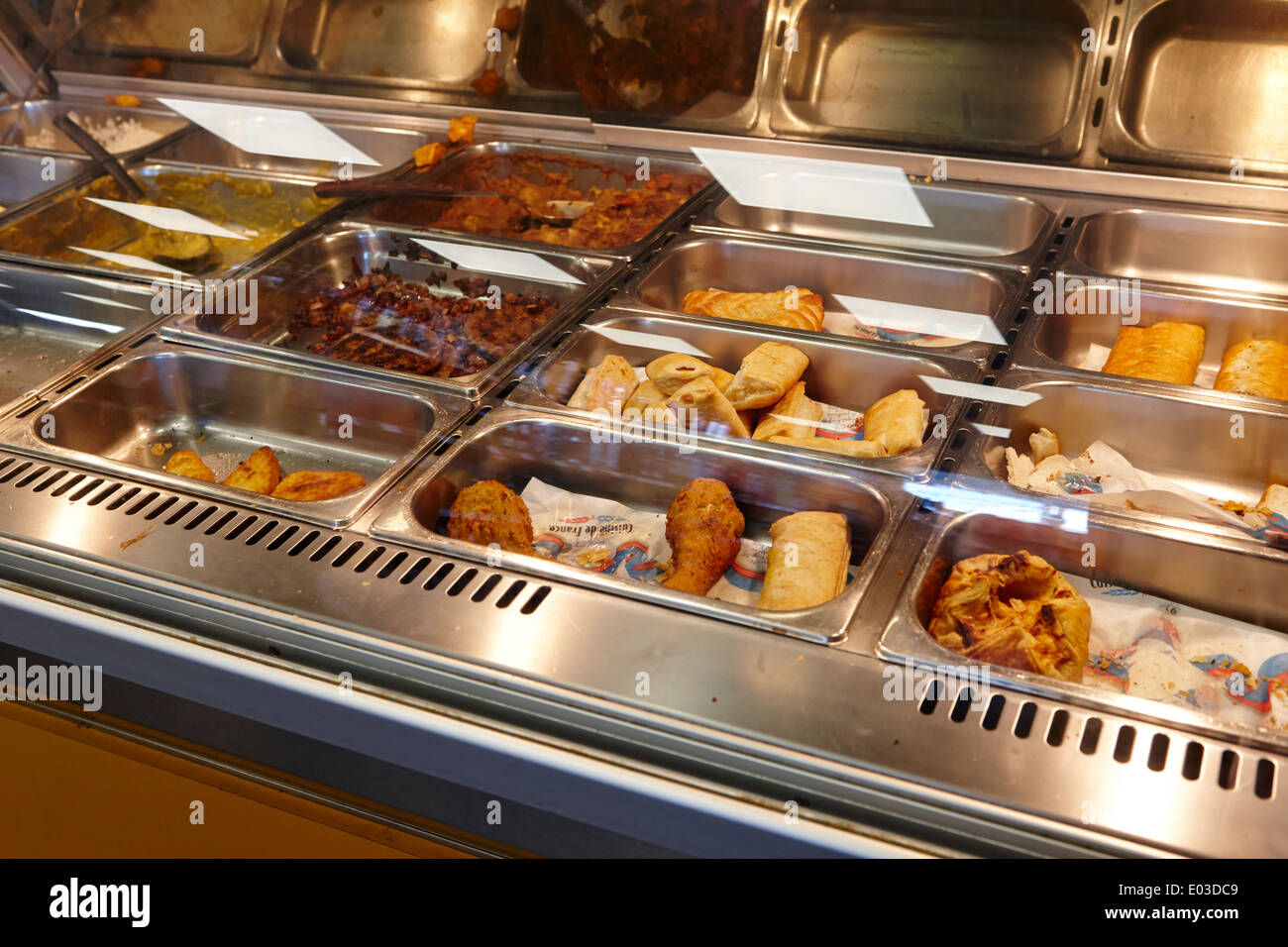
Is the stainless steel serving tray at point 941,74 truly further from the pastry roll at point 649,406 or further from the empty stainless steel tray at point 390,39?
the pastry roll at point 649,406

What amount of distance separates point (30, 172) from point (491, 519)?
84.1 inches

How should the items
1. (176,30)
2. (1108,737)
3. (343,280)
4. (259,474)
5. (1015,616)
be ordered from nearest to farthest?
(1108,737)
(1015,616)
(259,474)
(343,280)
(176,30)

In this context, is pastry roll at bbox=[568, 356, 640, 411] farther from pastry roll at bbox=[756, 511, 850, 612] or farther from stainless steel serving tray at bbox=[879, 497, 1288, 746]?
stainless steel serving tray at bbox=[879, 497, 1288, 746]

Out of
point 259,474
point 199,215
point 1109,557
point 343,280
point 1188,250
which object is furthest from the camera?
point 199,215

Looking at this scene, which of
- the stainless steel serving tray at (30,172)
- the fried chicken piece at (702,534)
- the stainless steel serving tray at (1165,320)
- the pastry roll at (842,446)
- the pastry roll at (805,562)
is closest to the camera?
the pastry roll at (805,562)

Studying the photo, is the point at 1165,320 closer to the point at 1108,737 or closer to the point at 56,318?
the point at 1108,737

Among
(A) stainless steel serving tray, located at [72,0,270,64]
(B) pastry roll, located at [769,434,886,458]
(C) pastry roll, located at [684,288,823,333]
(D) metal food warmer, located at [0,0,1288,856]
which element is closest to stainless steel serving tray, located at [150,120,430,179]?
(D) metal food warmer, located at [0,0,1288,856]

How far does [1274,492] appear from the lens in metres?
1.62

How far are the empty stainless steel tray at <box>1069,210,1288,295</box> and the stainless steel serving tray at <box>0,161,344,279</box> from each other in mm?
1717

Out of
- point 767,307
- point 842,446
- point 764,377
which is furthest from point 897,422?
point 767,307

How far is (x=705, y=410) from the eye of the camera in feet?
5.55

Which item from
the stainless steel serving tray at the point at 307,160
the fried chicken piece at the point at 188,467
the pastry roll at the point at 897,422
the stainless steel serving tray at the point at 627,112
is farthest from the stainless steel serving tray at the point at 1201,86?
the fried chicken piece at the point at 188,467

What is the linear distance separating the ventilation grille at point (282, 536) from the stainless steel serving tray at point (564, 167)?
1.03m

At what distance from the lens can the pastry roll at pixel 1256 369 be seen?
1.76m
